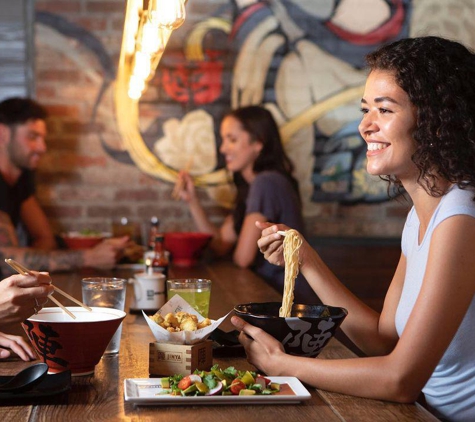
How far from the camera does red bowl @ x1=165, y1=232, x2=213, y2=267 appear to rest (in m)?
3.94

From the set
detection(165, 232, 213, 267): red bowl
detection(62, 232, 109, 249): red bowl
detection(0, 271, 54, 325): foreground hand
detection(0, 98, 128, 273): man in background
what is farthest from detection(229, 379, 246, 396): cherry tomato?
detection(0, 98, 128, 273): man in background

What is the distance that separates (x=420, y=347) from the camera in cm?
154

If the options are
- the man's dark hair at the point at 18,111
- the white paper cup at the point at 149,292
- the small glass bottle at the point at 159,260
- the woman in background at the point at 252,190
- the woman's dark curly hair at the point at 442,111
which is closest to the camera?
the woman's dark curly hair at the point at 442,111

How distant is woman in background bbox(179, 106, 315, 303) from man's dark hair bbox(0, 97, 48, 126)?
3.06 feet

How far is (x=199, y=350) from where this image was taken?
62.7 inches

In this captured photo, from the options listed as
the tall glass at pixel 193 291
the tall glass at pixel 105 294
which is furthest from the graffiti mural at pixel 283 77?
the tall glass at pixel 105 294

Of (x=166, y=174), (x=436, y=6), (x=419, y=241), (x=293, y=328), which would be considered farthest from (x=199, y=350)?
(x=436, y=6)

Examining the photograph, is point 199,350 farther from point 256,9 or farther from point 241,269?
point 256,9

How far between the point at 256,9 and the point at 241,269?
1.76m

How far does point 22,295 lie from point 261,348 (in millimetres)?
507

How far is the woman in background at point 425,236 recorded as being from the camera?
1.54 meters

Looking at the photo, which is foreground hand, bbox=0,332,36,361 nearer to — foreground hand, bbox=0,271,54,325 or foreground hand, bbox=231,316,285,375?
foreground hand, bbox=0,271,54,325

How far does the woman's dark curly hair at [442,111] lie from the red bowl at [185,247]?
89.4 inches

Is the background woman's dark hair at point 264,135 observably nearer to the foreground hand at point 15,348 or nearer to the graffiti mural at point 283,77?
the graffiti mural at point 283,77
